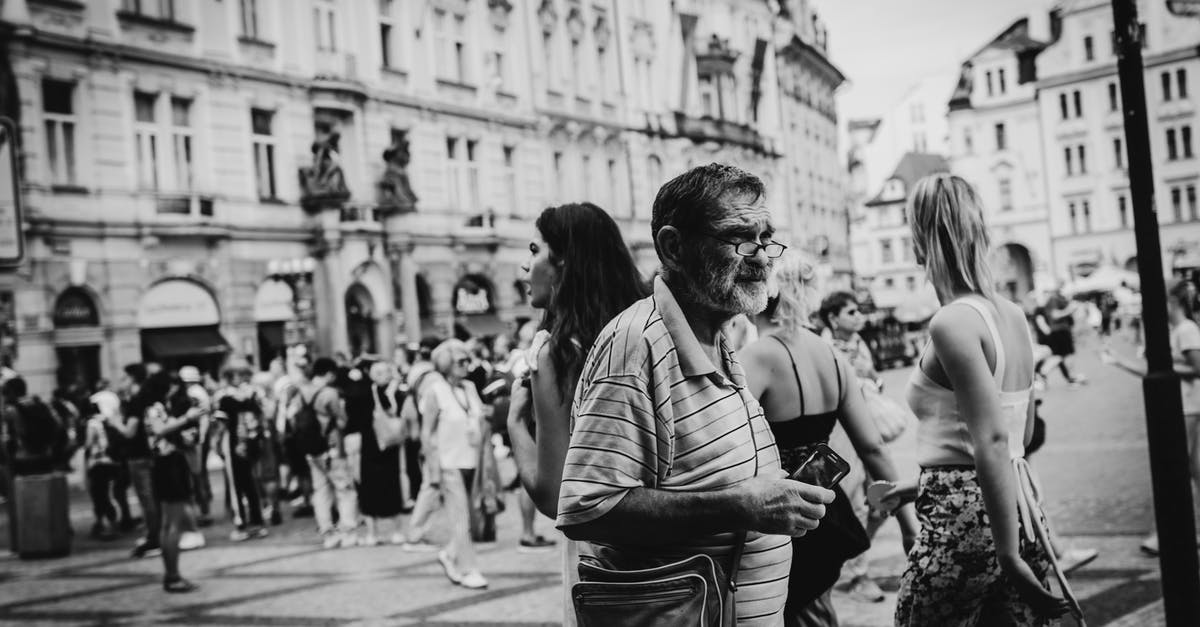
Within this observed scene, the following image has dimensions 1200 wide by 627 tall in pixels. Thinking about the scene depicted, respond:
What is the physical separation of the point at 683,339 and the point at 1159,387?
3.39 metres

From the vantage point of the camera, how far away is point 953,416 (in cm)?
353

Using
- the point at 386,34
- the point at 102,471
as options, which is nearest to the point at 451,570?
the point at 102,471

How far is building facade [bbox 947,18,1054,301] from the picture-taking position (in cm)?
7012

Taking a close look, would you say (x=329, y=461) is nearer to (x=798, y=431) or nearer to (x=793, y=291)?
(x=793, y=291)

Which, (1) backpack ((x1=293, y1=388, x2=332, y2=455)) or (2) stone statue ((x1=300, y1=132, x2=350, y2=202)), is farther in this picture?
(2) stone statue ((x1=300, y1=132, x2=350, y2=202))

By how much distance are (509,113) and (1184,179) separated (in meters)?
43.5

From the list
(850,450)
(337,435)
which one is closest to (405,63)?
(337,435)

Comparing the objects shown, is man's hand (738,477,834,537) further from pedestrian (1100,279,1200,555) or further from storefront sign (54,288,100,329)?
storefront sign (54,288,100,329)

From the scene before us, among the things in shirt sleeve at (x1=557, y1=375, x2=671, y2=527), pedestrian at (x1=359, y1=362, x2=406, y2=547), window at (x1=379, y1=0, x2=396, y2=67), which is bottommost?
pedestrian at (x1=359, y1=362, x2=406, y2=547)

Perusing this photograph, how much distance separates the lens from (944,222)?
358 cm

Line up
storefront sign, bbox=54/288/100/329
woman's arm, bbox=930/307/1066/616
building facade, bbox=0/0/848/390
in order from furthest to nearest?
building facade, bbox=0/0/848/390 < storefront sign, bbox=54/288/100/329 < woman's arm, bbox=930/307/1066/616

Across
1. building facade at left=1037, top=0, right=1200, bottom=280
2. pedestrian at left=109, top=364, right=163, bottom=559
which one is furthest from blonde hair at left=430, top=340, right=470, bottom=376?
building facade at left=1037, top=0, right=1200, bottom=280

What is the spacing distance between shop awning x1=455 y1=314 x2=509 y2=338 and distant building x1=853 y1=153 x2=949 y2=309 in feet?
178

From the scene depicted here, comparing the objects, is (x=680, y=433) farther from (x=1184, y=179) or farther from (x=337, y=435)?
(x=1184, y=179)
